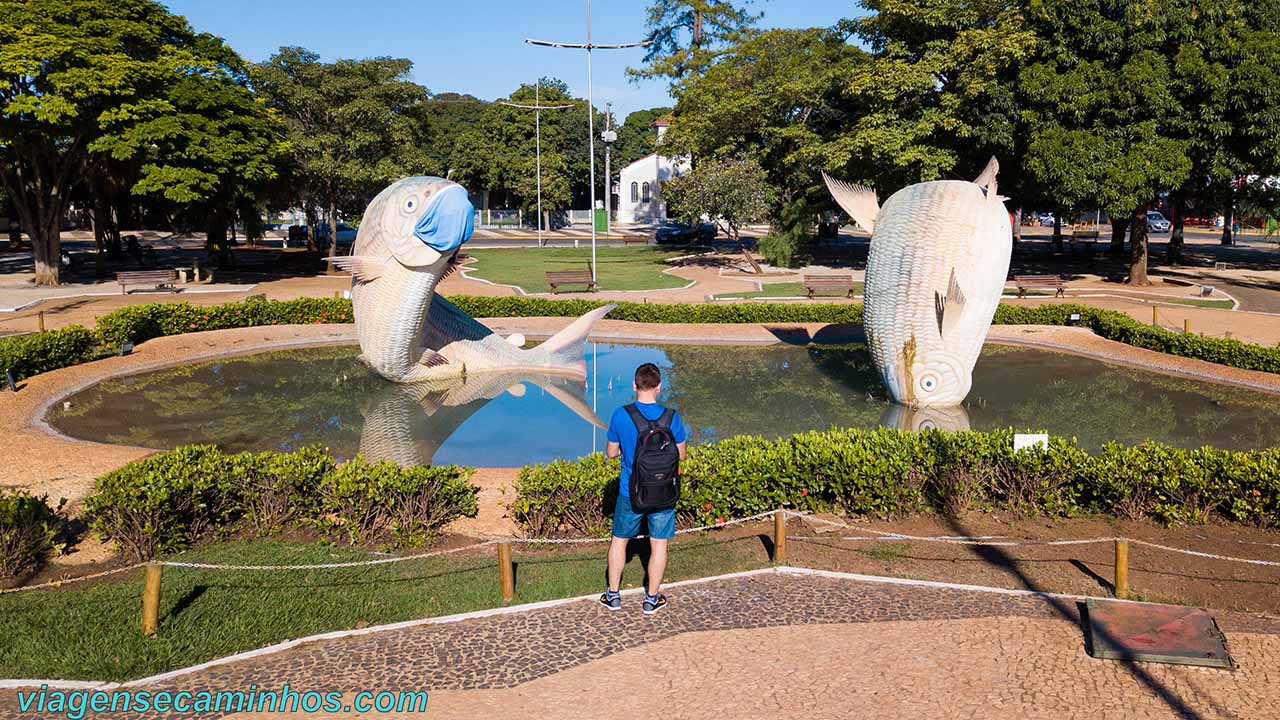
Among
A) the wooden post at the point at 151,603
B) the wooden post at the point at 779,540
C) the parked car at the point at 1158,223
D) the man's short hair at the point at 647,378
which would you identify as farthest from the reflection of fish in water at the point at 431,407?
the parked car at the point at 1158,223

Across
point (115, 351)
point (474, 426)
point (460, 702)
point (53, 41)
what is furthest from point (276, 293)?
point (460, 702)

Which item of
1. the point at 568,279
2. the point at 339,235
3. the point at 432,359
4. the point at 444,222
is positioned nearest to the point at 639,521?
the point at 444,222

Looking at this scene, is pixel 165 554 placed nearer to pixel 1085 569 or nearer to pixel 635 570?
pixel 635 570

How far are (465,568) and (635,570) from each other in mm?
1611

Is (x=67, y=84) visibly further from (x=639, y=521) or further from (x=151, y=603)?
(x=639, y=521)

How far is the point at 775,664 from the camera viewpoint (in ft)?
22.1

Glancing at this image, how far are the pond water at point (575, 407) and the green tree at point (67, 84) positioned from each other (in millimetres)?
12862

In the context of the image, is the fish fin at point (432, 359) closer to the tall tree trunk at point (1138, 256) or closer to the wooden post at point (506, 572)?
the wooden post at point (506, 572)

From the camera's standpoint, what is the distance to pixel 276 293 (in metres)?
31.0

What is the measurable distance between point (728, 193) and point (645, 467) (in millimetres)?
29836

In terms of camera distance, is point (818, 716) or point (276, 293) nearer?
point (818, 716)

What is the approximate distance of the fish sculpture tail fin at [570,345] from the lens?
60.0 ft

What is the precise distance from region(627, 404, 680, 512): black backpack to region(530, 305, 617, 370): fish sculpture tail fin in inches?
435

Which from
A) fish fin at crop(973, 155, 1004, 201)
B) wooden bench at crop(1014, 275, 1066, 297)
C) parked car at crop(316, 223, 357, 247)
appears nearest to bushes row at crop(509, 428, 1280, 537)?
fish fin at crop(973, 155, 1004, 201)
